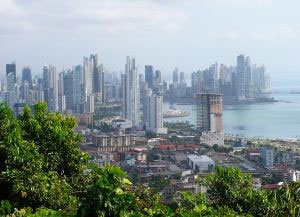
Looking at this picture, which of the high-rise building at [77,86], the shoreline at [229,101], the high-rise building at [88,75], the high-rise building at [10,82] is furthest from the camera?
the shoreline at [229,101]

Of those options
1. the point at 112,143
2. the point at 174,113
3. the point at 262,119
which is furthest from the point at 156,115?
the point at 262,119

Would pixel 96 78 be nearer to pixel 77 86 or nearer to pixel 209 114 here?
pixel 77 86

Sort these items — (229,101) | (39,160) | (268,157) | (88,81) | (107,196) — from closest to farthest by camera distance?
(107,196), (39,160), (268,157), (88,81), (229,101)

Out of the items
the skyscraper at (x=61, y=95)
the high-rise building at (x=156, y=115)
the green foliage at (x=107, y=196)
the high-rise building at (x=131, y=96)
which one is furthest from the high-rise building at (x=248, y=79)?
the green foliage at (x=107, y=196)

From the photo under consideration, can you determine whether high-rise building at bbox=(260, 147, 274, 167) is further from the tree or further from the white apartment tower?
the white apartment tower

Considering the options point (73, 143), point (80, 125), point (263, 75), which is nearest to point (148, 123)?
point (80, 125)

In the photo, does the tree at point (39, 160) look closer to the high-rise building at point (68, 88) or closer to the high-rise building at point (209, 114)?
the high-rise building at point (209, 114)

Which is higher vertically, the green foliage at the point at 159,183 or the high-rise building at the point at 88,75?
the high-rise building at the point at 88,75

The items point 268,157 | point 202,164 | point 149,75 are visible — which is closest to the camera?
point 202,164

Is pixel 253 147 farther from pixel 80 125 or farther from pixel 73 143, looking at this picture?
pixel 73 143
